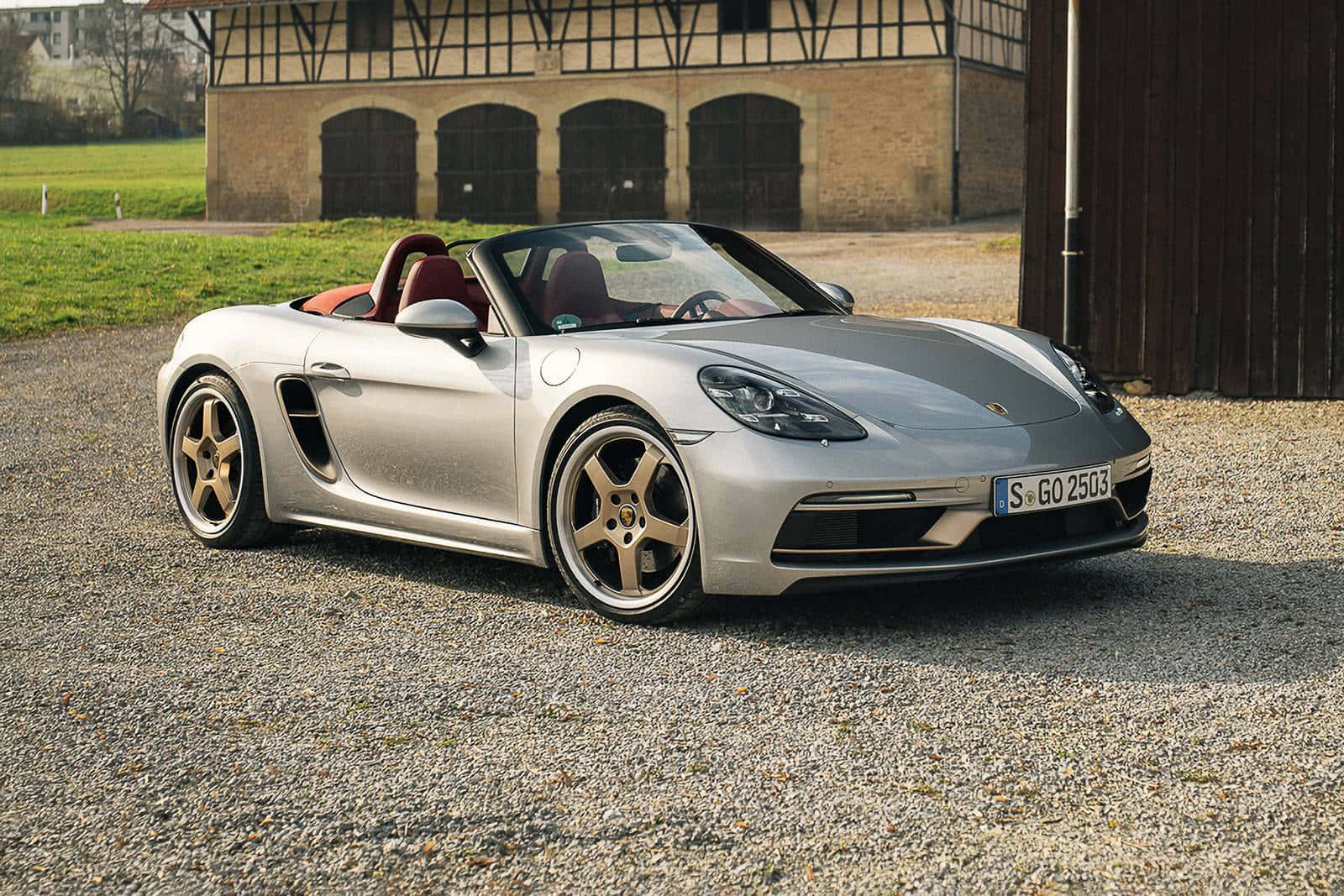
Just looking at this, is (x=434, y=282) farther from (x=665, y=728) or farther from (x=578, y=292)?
(x=665, y=728)

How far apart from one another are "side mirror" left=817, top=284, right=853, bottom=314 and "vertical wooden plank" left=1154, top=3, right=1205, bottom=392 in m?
4.81

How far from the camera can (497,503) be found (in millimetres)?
5430

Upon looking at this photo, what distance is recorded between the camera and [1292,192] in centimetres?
1044

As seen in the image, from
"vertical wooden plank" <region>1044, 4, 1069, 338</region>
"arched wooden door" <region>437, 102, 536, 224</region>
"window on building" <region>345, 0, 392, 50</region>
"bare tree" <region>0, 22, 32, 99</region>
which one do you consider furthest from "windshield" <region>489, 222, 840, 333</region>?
"bare tree" <region>0, 22, 32, 99</region>

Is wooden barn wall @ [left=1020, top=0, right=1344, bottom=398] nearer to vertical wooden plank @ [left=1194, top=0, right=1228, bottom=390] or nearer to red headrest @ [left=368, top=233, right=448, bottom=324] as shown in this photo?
vertical wooden plank @ [left=1194, top=0, right=1228, bottom=390]

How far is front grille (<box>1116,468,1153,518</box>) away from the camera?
17.1 ft

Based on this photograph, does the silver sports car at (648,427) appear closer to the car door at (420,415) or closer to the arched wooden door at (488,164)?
the car door at (420,415)

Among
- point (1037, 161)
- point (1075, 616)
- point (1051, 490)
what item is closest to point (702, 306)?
point (1051, 490)

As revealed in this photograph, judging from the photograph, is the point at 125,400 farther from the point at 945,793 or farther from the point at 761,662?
the point at 945,793

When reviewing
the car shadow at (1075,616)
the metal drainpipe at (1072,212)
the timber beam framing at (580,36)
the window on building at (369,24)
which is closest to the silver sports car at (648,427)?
the car shadow at (1075,616)

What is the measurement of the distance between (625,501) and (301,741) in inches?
57.7

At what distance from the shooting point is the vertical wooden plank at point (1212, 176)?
10.6 meters

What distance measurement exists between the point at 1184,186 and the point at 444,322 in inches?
269

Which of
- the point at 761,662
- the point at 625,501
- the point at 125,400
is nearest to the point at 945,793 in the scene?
the point at 761,662
